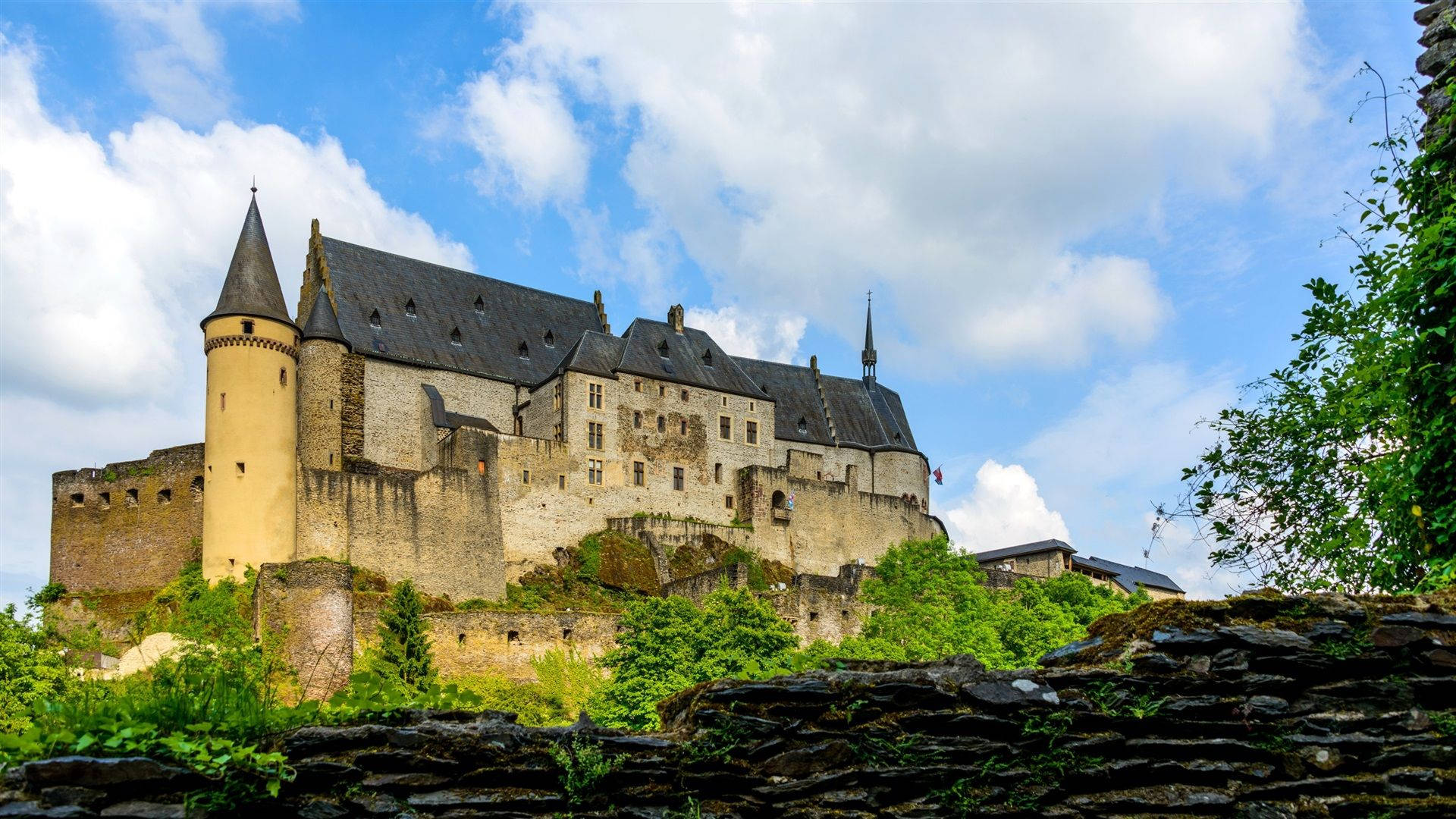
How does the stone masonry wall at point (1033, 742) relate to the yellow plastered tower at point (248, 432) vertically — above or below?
below

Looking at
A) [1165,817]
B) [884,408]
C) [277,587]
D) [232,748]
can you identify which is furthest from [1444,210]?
[884,408]

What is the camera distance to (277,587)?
41.8 m

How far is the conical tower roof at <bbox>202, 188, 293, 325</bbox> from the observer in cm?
4900

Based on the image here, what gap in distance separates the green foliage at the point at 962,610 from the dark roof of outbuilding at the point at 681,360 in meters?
11.8

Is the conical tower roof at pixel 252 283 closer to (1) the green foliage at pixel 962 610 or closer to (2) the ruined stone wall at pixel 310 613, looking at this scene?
(2) the ruined stone wall at pixel 310 613

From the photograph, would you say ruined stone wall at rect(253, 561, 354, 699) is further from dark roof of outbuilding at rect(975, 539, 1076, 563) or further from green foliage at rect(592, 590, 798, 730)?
dark roof of outbuilding at rect(975, 539, 1076, 563)

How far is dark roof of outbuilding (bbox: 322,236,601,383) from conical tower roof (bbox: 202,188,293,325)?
6.46 meters

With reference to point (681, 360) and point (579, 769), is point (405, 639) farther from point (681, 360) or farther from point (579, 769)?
point (579, 769)

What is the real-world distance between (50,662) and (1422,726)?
1344 inches

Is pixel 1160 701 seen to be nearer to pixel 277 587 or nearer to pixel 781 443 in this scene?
pixel 277 587

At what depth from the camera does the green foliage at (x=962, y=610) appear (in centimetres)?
4066

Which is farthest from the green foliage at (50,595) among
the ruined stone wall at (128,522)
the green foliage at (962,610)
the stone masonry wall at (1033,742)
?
the stone masonry wall at (1033,742)

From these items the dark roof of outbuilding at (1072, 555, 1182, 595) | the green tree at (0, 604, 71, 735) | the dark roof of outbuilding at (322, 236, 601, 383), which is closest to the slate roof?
the dark roof of outbuilding at (1072, 555, 1182, 595)

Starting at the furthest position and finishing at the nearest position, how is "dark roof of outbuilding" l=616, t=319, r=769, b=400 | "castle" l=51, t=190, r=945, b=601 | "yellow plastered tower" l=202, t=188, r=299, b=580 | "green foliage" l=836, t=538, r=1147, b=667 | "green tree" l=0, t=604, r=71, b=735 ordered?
"dark roof of outbuilding" l=616, t=319, r=769, b=400 < "castle" l=51, t=190, r=945, b=601 < "yellow plastered tower" l=202, t=188, r=299, b=580 < "green foliage" l=836, t=538, r=1147, b=667 < "green tree" l=0, t=604, r=71, b=735
